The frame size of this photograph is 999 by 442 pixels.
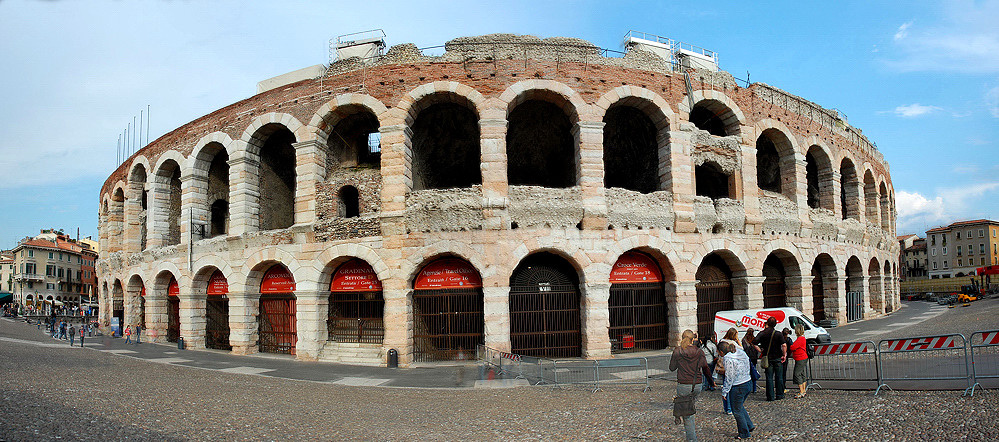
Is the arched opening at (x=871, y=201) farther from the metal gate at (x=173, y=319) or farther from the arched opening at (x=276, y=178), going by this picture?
the metal gate at (x=173, y=319)

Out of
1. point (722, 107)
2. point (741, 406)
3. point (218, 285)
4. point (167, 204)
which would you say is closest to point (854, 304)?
point (722, 107)

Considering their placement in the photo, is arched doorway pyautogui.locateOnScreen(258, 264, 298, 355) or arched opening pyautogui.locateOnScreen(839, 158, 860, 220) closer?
arched doorway pyautogui.locateOnScreen(258, 264, 298, 355)

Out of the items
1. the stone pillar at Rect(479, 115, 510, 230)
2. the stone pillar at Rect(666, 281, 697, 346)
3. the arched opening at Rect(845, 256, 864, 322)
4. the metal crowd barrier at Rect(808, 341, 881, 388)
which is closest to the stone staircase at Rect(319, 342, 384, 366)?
the stone pillar at Rect(479, 115, 510, 230)

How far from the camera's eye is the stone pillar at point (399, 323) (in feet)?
56.7

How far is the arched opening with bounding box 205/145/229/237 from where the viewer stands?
940 inches

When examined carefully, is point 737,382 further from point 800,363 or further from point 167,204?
point 167,204

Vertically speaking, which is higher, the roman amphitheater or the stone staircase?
the roman amphitheater

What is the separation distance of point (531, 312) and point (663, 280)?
5.39 meters

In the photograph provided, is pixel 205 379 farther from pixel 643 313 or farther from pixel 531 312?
pixel 643 313

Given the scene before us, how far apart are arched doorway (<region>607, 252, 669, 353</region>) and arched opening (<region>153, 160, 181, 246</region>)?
69.0 ft

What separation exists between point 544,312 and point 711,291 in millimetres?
7559

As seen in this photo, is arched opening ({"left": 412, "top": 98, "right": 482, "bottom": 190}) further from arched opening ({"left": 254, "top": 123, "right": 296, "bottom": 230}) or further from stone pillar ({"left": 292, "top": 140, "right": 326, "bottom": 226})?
arched opening ({"left": 254, "top": 123, "right": 296, "bottom": 230})

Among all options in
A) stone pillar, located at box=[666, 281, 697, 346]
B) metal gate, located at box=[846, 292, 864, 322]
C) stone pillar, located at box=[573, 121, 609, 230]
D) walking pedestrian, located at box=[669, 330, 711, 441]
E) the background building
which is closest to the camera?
walking pedestrian, located at box=[669, 330, 711, 441]

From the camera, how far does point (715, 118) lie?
22234mm
